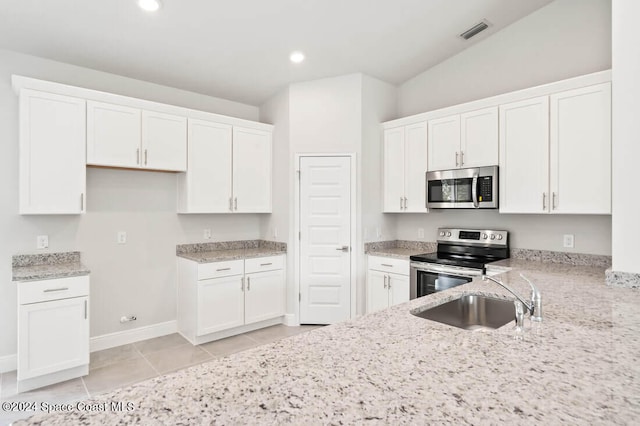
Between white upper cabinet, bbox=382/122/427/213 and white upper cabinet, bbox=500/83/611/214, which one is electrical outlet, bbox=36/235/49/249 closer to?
white upper cabinet, bbox=382/122/427/213

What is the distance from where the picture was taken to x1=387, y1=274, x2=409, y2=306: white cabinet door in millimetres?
3724

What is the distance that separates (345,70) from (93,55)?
260 cm

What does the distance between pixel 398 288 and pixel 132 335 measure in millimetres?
2963

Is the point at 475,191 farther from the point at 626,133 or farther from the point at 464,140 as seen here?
the point at 626,133

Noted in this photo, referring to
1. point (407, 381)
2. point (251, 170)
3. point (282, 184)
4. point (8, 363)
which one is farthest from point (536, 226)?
point (8, 363)

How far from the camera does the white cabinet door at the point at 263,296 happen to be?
13.1ft

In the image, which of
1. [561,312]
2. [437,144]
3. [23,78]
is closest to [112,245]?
[23,78]

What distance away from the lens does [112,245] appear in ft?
12.0

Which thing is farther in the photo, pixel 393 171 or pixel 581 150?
pixel 393 171

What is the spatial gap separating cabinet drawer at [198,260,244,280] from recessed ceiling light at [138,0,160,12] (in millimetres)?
2348

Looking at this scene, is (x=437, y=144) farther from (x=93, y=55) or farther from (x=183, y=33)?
(x=93, y=55)

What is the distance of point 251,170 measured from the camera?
432cm

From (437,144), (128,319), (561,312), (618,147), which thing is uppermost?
(437,144)

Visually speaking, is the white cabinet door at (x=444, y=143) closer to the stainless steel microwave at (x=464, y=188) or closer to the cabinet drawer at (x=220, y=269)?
the stainless steel microwave at (x=464, y=188)
